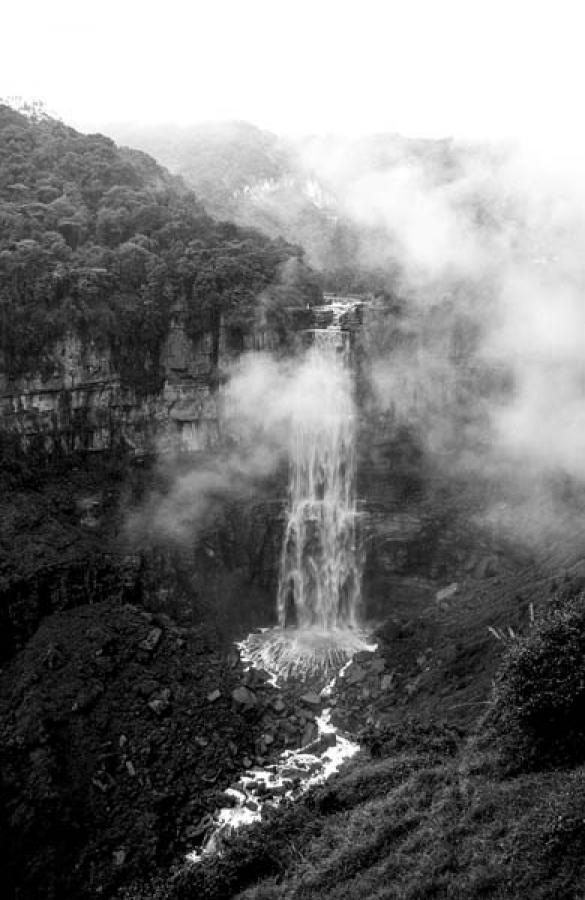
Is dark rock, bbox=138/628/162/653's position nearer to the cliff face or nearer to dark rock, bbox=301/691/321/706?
dark rock, bbox=301/691/321/706

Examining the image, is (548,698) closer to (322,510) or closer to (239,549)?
(322,510)

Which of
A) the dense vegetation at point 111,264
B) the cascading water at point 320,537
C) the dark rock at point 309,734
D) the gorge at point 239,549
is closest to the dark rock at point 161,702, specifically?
the gorge at point 239,549

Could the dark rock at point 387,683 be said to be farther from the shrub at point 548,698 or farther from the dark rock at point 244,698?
the shrub at point 548,698

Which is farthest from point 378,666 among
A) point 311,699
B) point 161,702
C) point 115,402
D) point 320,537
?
point 115,402

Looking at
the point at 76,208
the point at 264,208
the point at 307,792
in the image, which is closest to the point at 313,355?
the point at 76,208

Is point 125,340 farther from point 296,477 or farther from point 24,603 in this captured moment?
point 24,603
